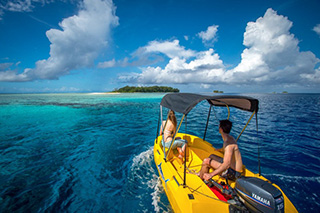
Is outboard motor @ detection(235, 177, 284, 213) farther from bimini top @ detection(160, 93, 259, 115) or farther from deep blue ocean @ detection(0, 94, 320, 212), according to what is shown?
deep blue ocean @ detection(0, 94, 320, 212)

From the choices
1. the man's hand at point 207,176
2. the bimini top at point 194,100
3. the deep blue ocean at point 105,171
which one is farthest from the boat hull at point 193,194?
the bimini top at point 194,100

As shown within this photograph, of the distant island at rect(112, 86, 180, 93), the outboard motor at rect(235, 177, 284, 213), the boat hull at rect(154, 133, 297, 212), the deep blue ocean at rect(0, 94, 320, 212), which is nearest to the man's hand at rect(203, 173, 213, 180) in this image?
the boat hull at rect(154, 133, 297, 212)

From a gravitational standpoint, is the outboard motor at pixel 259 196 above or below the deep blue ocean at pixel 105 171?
above

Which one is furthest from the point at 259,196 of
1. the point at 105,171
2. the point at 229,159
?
the point at 105,171

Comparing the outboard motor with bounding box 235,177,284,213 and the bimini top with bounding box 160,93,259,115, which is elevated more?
the bimini top with bounding box 160,93,259,115

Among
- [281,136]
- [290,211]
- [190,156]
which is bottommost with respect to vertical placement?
[281,136]

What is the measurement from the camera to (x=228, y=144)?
11.6 feet

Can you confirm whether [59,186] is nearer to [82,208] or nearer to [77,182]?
[77,182]

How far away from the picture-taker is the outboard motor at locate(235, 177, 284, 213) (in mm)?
2382

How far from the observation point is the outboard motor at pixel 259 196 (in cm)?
238

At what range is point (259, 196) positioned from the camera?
2506 millimetres

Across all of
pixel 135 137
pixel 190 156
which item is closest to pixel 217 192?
pixel 190 156

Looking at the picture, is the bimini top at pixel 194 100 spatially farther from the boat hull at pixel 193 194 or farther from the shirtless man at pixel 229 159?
the boat hull at pixel 193 194

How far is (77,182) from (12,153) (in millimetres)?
4931
